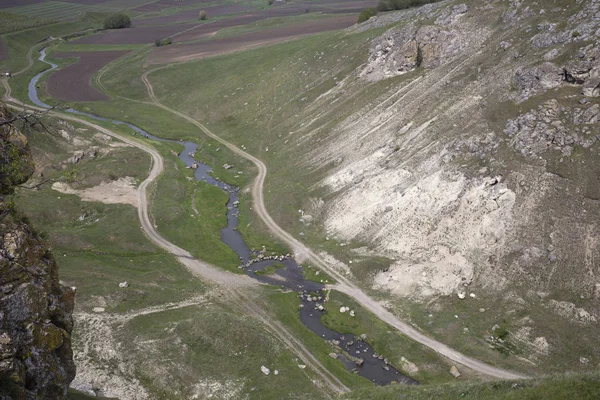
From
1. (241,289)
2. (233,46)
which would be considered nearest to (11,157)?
(241,289)

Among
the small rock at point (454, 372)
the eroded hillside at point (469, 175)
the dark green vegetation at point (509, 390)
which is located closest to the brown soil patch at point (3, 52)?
the eroded hillside at point (469, 175)

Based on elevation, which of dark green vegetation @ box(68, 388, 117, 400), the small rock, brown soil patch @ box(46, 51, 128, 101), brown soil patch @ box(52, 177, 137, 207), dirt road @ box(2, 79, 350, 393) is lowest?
the small rock

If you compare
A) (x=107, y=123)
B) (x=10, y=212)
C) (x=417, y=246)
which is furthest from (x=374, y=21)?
(x=10, y=212)

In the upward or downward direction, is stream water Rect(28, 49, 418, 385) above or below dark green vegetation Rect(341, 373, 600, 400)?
below

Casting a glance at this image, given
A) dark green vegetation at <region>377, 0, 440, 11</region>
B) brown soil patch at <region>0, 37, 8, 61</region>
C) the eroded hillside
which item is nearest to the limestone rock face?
the eroded hillside

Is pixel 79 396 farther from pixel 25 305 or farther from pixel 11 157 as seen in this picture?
pixel 11 157

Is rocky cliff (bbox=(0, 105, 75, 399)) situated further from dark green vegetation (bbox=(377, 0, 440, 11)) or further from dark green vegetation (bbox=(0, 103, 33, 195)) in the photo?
dark green vegetation (bbox=(377, 0, 440, 11))
